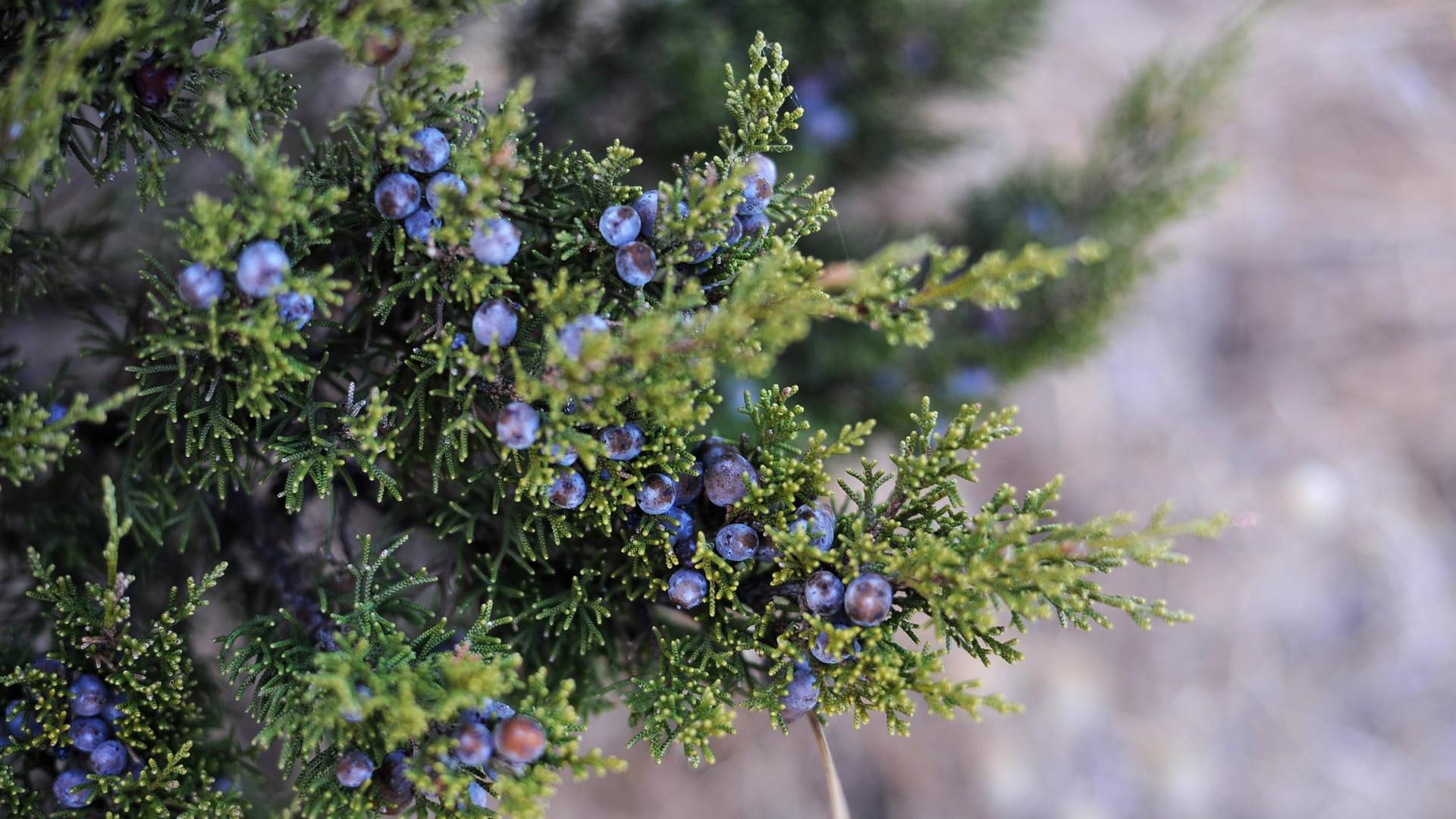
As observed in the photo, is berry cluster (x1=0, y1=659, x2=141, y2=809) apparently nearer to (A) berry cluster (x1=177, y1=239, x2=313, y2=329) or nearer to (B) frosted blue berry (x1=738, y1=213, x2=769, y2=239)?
(A) berry cluster (x1=177, y1=239, x2=313, y2=329)

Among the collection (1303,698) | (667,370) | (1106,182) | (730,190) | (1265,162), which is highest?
(1265,162)

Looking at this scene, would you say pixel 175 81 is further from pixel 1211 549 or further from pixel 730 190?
pixel 1211 549

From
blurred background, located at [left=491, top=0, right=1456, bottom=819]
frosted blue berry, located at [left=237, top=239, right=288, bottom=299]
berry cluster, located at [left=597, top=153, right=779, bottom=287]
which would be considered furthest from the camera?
blurred background, located at [left=491, top=0, right=1456, bottom=819]

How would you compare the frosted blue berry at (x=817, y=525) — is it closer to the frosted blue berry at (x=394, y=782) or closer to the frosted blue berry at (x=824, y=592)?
the frosted blue berry at (x=824, y=592)

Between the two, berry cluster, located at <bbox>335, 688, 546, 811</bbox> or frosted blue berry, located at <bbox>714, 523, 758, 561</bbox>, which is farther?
frosted blue berry, located at <bbox>714, 523, 758, 561</bbox>

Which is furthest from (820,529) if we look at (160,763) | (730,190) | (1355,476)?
(1355,476)

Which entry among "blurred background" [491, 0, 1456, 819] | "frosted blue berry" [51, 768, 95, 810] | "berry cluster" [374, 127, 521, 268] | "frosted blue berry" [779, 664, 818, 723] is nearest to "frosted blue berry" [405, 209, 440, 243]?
"berry cluster" [374, 127, 521, 268]

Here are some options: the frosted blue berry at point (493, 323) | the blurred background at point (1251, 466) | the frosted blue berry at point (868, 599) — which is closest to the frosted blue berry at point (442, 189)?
the frosted blue berry at point (493, 323)
